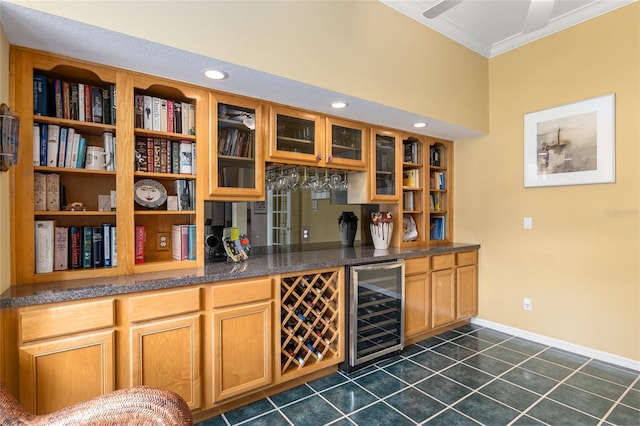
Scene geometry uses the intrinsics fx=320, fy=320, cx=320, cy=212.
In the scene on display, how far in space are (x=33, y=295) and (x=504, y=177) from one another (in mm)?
3878

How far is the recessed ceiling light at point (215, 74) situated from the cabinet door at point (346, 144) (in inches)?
41.6

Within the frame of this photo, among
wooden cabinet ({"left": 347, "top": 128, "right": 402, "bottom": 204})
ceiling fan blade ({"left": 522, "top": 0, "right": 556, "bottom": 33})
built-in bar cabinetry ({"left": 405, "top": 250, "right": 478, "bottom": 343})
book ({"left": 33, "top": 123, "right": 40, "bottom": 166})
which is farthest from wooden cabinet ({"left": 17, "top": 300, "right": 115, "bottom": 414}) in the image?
ceiling fan blade ({"left": 522, "top": 0, "right": 556, "bottom": 33})

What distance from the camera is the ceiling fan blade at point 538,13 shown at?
148cm

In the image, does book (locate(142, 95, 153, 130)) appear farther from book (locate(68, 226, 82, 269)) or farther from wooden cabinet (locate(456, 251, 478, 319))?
wooden cabinet (locate(456, 251, 478, 319))

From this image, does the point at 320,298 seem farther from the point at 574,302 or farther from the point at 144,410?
the point at 574,302

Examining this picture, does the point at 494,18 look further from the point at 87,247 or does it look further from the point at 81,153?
the point at 87,247

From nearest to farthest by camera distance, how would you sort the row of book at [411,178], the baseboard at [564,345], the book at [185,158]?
1. the book at [185,158]
2. the baseboard at [564,345]
3. the row of book at [411,178]

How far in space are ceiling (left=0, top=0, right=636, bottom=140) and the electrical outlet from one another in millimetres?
1069

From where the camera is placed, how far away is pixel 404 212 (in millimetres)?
3500

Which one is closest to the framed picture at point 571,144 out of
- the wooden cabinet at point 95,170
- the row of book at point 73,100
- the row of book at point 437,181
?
the row of book at point 437,181

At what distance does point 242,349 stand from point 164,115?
1628 mm

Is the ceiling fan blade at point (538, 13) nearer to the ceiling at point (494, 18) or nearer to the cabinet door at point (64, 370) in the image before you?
the ceiling at point (494, 18)

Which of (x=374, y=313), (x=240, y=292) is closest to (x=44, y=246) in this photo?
(x=240, y=292)

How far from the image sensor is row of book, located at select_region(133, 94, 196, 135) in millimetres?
2068
